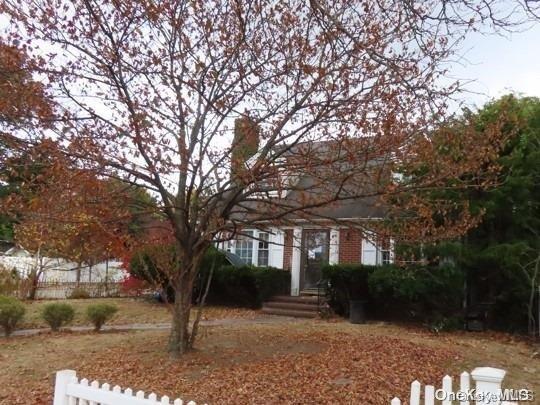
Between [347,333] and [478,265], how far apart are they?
3.77m

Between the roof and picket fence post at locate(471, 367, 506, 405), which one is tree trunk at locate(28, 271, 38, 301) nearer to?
the roof

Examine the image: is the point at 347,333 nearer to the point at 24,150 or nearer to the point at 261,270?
the point at 261,270

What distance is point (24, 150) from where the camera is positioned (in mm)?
6797

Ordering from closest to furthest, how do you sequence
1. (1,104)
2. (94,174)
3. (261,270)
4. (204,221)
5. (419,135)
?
1. (1,104)
2. (94,174)
3. (419,135)
4. (204,221)
5. (261,270)

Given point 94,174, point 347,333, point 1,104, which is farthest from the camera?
point 347,333

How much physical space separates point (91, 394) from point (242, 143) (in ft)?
15.1

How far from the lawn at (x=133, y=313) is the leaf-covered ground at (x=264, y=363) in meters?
2.36

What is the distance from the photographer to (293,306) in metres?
15.8

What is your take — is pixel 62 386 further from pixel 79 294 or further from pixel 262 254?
pixel 79 294

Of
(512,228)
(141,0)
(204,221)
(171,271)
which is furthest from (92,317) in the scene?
(512,228)

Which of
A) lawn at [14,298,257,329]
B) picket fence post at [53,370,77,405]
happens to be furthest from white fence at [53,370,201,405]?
lawn at [14,298,257,329]

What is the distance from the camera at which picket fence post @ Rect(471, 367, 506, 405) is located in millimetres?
3396

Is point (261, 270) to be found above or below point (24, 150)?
below

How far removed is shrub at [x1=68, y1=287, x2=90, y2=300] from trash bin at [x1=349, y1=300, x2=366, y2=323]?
34.3ft
